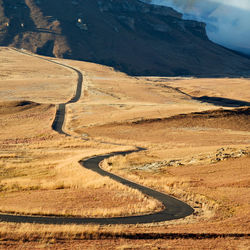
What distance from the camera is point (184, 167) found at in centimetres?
2562

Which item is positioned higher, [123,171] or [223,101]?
[223,101]

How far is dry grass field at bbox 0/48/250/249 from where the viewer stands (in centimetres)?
1340

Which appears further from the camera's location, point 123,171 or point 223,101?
point 223,101

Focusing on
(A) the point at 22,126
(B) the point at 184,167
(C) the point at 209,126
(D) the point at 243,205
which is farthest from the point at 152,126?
(D) the point at 243,205

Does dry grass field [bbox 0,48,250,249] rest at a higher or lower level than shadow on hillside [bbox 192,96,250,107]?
lower

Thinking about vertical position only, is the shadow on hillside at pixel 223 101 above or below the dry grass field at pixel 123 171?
above

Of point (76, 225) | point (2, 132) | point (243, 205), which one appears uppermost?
point (243, 205)

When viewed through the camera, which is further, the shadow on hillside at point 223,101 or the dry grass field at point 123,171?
the shadow on hillside at point 223,101

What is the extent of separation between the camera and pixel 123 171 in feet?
87.8

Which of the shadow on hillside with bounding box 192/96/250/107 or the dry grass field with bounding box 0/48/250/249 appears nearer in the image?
the dry grass field with bounding box 0/48/250/249

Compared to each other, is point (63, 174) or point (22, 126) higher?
point (63, 174)

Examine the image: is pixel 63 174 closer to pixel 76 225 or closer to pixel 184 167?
pixel 184 167

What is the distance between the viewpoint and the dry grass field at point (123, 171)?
1340 centimetres

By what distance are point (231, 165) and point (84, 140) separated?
79.8 feet
